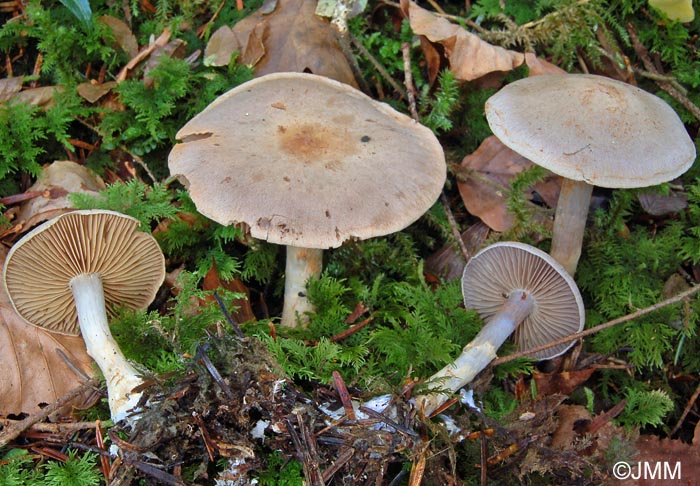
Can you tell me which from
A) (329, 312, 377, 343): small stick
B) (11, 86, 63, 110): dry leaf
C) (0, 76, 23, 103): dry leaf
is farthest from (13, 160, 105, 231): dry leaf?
(329, 312, 377, 343): small stick

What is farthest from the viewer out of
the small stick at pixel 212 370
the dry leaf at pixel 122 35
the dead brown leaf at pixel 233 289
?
the dry leaf at pixel 122 35

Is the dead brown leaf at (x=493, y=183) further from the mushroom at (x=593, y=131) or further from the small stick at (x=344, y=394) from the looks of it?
the small stick at (x=344, y=394)

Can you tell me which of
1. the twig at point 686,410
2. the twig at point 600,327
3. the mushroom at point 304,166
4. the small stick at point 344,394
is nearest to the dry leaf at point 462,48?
the mushroom at point 304,166

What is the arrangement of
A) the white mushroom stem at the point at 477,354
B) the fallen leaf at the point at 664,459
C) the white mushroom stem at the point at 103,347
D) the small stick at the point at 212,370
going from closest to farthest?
1. the small stick at the point at 212,370
2. the white mushroom stem at the point at 103,347
3. the white mushroom stem at the point at 477,354
4. the fallen leaf at the point at 664,459

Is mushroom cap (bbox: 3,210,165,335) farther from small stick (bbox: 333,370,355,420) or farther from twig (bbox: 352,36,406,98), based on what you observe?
twig (bbox: 352,36,406,98)

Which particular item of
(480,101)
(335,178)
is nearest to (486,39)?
(480,101)
